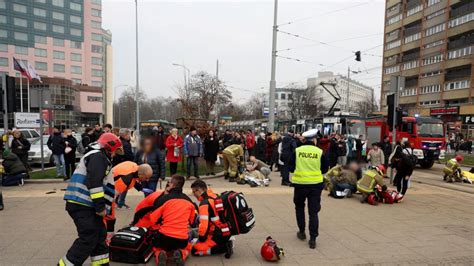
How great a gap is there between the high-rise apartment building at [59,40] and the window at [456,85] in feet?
207

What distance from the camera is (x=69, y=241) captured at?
16.4 feet

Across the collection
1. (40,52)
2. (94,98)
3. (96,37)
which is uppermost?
(96,37)

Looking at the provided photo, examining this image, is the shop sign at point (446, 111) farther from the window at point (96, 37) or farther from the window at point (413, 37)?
the window at point (96, 37)

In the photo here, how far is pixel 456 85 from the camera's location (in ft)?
138

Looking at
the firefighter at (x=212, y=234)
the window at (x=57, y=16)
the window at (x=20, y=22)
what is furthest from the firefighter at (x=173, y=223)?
the window at (x=57, y=16)

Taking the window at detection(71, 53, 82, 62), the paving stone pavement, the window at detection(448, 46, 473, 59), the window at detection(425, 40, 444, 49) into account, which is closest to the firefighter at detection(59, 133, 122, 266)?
the paving stone pavement

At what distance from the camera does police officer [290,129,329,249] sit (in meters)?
5.09

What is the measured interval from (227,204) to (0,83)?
9.69 meters

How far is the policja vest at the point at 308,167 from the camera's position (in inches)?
201

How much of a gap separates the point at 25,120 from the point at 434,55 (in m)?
50.5

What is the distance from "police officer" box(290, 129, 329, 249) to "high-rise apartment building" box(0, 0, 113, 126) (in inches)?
2519

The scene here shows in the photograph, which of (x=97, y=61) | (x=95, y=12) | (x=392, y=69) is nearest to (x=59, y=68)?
(x=97, y=61)

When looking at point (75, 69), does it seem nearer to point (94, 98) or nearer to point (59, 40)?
point (59, 40)

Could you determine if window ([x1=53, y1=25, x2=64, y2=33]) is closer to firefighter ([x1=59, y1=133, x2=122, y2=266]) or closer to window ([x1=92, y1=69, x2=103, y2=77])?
window ([x1=92, y1=69, x2=103, y2=77])
